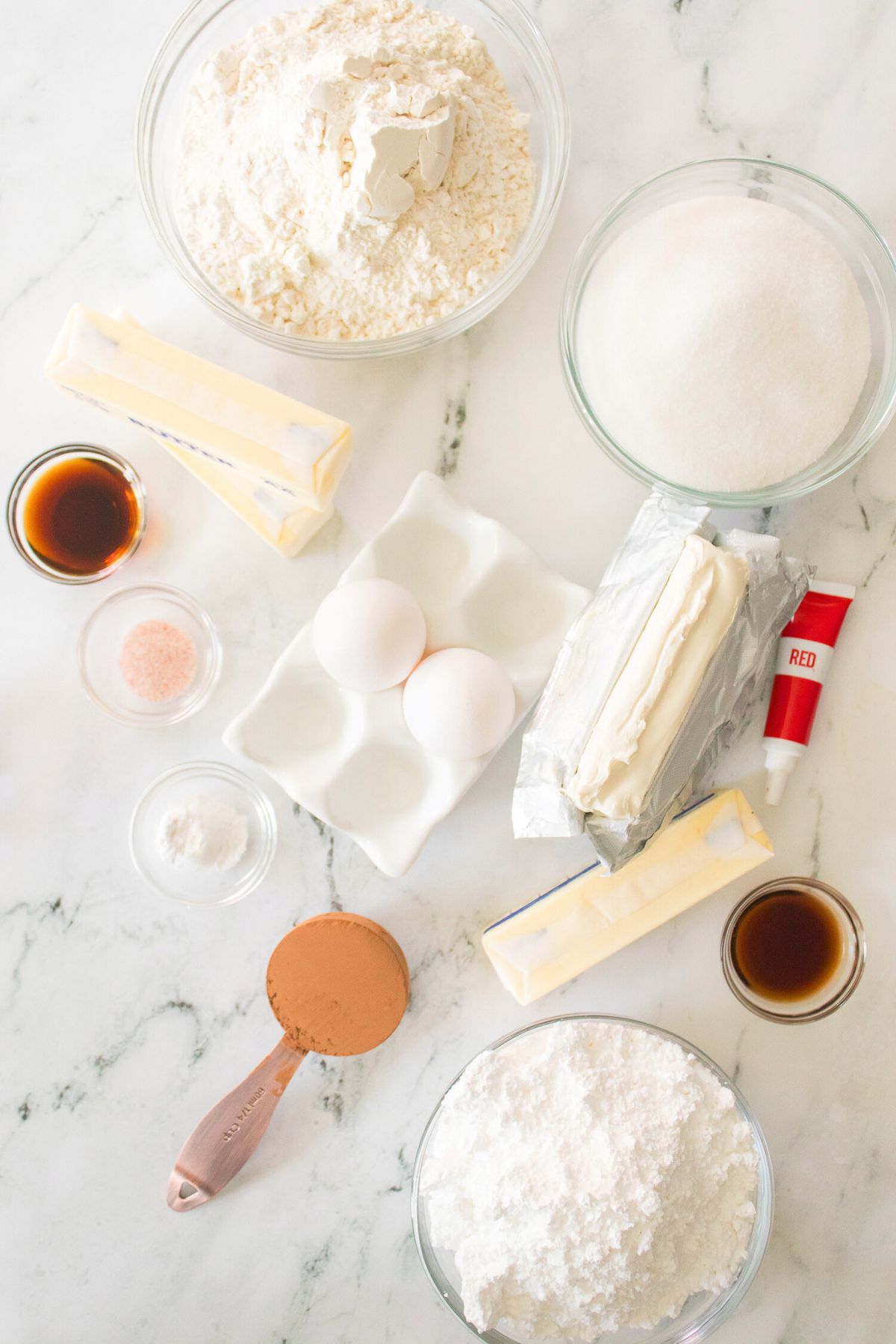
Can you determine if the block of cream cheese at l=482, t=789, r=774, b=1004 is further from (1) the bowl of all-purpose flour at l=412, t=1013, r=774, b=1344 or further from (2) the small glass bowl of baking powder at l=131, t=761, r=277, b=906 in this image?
(2) the small glass bowl of baking powder at l=131, t=761, r=277, b=906

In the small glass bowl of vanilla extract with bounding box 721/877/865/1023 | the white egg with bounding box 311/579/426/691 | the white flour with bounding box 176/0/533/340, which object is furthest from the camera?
the small glass bowl of vanilla extract with bounding box 721/877/865/1023

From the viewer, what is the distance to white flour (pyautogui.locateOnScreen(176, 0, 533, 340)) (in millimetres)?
933

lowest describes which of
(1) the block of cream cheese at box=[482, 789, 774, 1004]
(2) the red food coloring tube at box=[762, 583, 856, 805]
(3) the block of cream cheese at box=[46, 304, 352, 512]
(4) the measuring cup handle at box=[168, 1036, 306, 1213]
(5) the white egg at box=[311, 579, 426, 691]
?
Answer: (4) the measuring cup handle at box=[168, 1036, 306, 1213]

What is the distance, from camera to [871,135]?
115 cm

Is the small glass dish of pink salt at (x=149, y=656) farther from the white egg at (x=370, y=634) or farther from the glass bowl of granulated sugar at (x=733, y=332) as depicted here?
the glass bowl of granulated sugar at (x=733, y=332)

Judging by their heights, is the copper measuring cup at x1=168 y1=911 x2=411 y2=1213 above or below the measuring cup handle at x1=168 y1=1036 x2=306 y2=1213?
above

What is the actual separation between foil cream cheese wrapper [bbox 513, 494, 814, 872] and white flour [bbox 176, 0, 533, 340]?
38 cm

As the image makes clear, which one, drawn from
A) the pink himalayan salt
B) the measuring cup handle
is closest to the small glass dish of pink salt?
the pink himalayan salt

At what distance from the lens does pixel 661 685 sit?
3.07 feet

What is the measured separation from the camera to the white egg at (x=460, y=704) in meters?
1.03

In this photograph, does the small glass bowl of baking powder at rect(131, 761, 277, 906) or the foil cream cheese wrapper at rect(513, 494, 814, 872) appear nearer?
the foil cream cheese wrapper at rect(513, 494, 814, 872)

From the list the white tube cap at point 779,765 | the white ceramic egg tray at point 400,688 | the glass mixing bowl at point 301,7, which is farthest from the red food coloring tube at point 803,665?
the glass mixing bowl at point 301,7

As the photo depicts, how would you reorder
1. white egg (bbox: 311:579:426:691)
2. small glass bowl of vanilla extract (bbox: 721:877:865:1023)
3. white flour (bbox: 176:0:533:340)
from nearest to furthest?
white flour (bbox: 176:0:533:340), white egg (bbox: 311:579:426:691), small glass bowl of vanilla extract (bbox: 721:877:865:1023)

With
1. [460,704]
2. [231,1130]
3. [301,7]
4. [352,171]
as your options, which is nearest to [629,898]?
[460,704]
